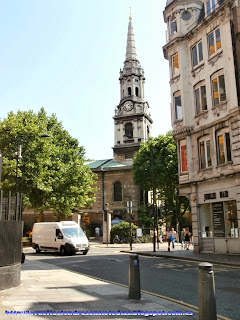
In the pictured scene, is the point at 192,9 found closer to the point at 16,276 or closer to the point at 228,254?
the point at 228,254

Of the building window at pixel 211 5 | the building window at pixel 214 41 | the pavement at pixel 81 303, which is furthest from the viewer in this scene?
the building window at pixel 211 5

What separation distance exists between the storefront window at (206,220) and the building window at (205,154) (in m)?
2.73

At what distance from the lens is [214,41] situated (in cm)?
2230

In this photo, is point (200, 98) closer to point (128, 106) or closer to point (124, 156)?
point (124, 156)

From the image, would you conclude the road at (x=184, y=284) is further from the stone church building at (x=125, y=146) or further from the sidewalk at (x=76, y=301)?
the stone church building at (x=125, y=146)

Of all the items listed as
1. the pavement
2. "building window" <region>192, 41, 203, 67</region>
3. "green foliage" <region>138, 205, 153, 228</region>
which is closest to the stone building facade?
"building window" <region>192, 41, 203, 67</region>

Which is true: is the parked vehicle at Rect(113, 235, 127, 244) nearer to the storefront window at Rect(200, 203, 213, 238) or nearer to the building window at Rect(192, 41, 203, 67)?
the storefront window at Rect(200, 203, 213, 238)

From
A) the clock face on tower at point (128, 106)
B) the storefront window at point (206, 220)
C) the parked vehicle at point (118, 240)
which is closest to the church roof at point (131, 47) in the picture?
the clock face on tower at point (128, 106)

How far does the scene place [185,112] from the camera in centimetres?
2394

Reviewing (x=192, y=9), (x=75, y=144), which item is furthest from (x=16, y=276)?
(x=75, y=144)

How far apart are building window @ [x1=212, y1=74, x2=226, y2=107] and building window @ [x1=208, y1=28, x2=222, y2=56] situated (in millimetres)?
1837

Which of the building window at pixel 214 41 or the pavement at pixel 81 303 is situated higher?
the building window at pixel 214 41

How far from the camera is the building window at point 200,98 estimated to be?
22.9 metres

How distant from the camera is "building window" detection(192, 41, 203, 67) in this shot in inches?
931
